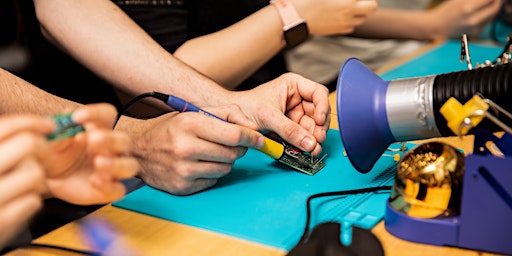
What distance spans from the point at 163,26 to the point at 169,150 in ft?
1.88

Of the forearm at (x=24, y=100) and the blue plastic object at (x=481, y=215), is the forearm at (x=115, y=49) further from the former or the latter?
the blue plastic object at (x=481, y=215)

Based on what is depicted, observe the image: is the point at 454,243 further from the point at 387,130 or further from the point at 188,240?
the point at 188,240

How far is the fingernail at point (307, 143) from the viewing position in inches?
34.4

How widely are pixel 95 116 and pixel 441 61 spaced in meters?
1.01

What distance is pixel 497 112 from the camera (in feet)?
2.27

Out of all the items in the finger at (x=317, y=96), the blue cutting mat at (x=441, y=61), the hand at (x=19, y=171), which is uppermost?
the hand at (x=19, y=171)

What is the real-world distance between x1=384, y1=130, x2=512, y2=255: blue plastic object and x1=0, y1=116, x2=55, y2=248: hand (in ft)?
1.32

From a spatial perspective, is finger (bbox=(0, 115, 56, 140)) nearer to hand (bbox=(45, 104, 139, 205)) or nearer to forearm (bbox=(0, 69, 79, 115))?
hand (bbox=(45, 104, 139, 205))

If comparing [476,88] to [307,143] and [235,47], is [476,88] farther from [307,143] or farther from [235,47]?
[235,47]

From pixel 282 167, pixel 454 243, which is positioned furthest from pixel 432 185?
pixel 282 167

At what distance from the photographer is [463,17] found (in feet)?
5.38

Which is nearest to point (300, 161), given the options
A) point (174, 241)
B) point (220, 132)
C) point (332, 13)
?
point (220, 132)

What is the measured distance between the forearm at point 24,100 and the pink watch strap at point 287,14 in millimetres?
535

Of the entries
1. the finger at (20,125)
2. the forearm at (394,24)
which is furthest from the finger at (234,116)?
the forearm at (394,24)
